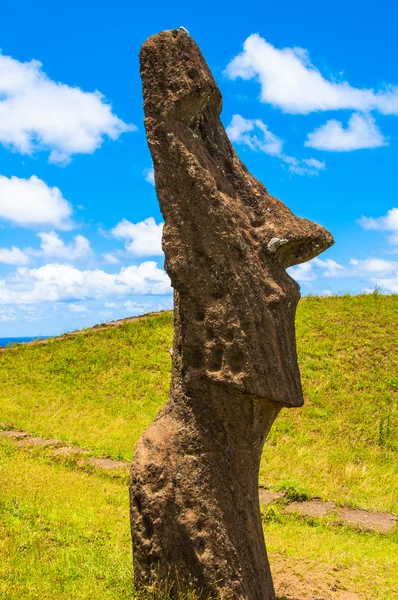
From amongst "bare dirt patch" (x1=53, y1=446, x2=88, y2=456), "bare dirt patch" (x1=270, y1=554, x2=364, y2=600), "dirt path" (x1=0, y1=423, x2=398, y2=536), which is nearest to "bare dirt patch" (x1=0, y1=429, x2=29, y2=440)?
"dirt path" (x1=0, y1=423, x2=398, y2=536)

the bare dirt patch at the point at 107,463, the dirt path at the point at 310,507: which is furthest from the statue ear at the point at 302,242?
the bare dirt patch at the point at 107,463

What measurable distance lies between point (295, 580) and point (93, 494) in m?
4.05

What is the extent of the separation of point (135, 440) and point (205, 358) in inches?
389

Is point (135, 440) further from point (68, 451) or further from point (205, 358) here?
point (205, 358)

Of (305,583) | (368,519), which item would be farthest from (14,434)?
(305,583)

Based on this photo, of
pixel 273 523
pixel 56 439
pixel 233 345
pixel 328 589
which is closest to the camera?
pixel 233 345

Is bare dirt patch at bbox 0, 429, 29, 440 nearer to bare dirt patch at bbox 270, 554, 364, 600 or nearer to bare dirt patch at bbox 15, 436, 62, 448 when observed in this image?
bare dirt patch at bbox 15, 436, 62, 448

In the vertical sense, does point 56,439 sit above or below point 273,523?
above

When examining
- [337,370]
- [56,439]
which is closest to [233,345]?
[56,439]

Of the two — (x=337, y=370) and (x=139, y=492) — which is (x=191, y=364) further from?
(x=337, y=370)

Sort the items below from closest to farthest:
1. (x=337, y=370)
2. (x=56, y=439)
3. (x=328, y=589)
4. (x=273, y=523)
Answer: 1. (x=328, y=589)
2. (x=273, y=523)
3. (x=56, y=439)
4. (x=337, y=370)

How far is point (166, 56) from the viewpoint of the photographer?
5.50m

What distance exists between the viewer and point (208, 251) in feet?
17.6

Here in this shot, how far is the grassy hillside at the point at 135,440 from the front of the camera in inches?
277
